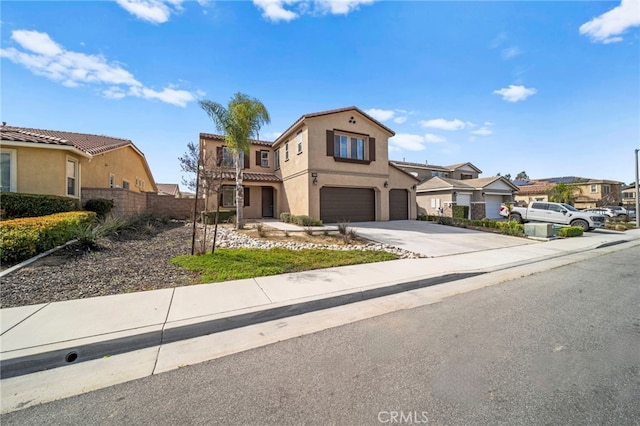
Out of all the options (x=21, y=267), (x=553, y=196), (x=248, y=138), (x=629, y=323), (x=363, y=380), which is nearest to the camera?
(x=363, y=380)

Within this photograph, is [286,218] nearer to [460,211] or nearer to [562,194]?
[460,211]

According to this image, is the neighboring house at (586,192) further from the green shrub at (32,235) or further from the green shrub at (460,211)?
the green shrub at (32,235)

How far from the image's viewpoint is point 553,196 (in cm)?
3284

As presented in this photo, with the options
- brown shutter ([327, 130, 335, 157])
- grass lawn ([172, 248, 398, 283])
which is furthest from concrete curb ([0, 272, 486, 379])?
brown shutter ([327, 130, 335, 157])

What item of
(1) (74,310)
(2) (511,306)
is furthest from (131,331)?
(2) (511,306)

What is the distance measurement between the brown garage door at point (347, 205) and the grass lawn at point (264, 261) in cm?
766

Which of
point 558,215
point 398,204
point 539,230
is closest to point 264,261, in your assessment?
point 539,230

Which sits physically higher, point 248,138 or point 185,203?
point 248,138

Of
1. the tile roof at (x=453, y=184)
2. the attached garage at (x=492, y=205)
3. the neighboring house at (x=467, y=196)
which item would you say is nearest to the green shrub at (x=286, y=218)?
the neighboring house at (x=467, y=196)

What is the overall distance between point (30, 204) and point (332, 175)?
13.1 m

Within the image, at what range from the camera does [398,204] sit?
19.0 metres

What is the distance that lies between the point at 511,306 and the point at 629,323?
1406 mm

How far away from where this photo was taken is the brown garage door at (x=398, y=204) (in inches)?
735

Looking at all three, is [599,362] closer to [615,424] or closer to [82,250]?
[615,424]
